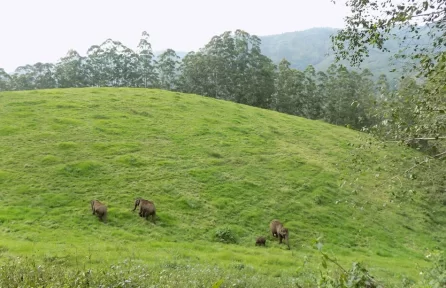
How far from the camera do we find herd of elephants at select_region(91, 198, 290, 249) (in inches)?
706

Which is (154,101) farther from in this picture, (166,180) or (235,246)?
(235,246)

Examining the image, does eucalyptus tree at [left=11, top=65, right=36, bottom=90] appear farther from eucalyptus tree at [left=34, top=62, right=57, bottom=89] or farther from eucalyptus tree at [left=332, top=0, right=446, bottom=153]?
eucalyptus tree at [left=332, top=0, right=446, bottom=153]

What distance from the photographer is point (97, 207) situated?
17984 mm

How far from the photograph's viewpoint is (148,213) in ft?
61.8

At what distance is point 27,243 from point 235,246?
8470 mm

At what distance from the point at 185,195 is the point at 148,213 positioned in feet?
12.5

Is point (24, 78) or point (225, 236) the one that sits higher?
point (24, 78)

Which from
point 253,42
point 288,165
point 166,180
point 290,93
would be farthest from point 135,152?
point 253,42

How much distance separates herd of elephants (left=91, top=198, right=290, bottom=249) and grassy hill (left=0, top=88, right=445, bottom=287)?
0.36 meters

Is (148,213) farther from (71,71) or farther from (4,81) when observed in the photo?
(4,81)

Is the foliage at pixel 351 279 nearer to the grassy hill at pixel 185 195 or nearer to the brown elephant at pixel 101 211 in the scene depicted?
the grassy hill at pixel 185 195

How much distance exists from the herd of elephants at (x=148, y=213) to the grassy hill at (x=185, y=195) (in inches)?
14.3

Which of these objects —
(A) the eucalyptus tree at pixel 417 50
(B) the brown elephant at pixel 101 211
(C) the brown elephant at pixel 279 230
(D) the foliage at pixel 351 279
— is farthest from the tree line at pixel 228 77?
(D) the foliage at pixel 351 279

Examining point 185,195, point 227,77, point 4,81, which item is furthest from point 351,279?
point 4,81
